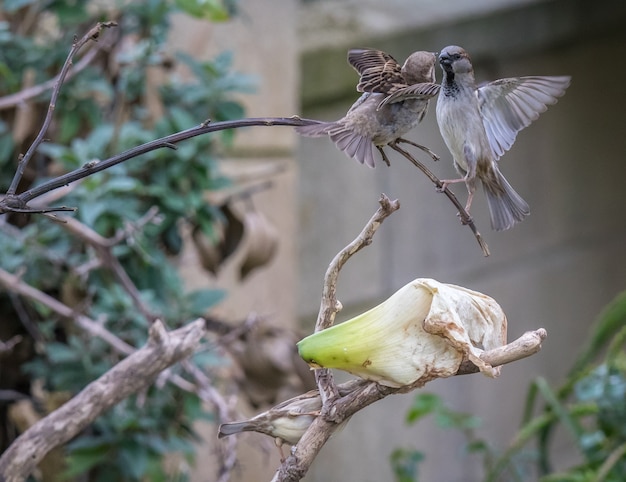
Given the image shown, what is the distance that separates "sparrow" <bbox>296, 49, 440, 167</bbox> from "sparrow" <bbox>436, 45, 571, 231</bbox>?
9 cm

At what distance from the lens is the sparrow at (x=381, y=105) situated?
68cm

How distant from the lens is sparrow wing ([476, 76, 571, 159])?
85 cm

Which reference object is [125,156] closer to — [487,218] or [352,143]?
[352,143]

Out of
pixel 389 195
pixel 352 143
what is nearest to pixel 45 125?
pixel 352 143

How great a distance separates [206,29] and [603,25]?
1.45 m

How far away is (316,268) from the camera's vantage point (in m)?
2.45

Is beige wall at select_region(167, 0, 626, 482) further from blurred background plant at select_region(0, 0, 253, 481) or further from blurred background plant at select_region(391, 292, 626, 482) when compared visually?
blurred background plant at select_region(391, 292, 626, 482)

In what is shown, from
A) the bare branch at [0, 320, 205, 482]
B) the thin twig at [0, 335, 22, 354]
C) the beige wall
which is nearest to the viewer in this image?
the bare branch at [0, 320, 205, 482]

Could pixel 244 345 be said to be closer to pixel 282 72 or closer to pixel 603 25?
pixel 282 72

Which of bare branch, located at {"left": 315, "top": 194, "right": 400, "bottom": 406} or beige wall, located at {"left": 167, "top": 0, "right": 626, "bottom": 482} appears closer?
bare branch, located at {"left": 315, "top": 194, "right": 400, "bottom": 406}

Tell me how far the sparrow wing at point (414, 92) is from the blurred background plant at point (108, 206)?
0.74m

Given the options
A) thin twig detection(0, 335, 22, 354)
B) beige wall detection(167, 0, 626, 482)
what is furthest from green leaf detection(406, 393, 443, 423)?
thin twig detection(0, 335, 22, 354)

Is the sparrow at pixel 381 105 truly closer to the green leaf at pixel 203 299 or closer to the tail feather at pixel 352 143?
the tail feather at pixel 352 143

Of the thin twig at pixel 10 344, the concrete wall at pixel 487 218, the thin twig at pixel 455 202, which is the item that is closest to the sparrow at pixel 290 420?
the thin twig at pixel 455 202
